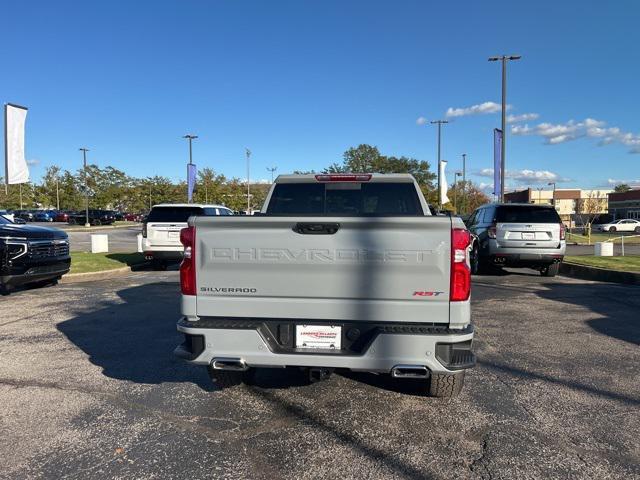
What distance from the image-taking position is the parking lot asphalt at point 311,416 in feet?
10.5

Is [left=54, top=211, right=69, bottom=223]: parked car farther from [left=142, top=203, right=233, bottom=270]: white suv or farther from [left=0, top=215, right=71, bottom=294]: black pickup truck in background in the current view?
[left=0, top=215, right=71, bottom=294]: black pickup truck in background

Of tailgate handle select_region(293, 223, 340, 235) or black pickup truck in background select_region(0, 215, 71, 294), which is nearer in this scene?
tailgate handle select_region(293, 223, 340, 235)

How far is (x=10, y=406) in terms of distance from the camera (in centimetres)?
417

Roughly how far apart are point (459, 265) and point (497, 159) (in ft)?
86.4

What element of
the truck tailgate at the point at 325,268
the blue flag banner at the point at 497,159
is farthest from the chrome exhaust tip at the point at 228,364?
the blue flag banner at the point at 497,159

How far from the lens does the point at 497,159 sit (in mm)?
27828

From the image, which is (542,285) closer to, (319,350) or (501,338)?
(501,338)

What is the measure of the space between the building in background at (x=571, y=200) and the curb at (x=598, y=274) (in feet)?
219

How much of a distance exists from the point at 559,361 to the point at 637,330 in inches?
84.5

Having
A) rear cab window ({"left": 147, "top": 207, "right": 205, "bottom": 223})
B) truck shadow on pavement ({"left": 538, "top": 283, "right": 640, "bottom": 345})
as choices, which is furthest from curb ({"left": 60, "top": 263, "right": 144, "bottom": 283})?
truck shadow on pavement ({"left": 538, "top": 283, "right": 640, "bottom": 345})

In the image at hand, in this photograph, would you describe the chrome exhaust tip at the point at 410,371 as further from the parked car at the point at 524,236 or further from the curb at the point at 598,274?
the curb at the point at 598,274

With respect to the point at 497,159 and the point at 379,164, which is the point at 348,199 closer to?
the point at 497,159

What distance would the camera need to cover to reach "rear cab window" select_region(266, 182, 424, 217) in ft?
17.4

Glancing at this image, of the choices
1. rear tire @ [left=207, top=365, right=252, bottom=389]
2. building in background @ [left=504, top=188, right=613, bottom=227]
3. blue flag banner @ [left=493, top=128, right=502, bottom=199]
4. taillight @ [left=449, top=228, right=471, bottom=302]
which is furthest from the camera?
→ building in background @ [left=504, top=188, right=613, bottom=227]
